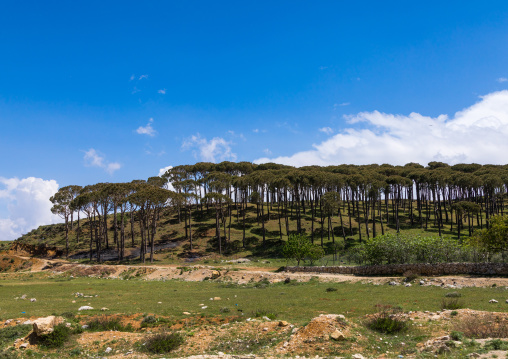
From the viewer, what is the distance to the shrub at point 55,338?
14.5 m

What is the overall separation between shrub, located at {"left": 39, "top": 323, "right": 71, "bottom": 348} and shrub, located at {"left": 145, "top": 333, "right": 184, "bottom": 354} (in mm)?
3992

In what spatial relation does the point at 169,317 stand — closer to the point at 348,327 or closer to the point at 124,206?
the point at 348,327

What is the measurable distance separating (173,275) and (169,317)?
2754cm

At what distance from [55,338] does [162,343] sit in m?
5.05

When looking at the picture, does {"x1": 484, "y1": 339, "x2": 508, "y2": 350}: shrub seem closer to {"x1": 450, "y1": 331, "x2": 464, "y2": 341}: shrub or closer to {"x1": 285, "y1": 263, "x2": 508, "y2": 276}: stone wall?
{"x1": 450, "y1": 331, "x2": 464, "y2": 341}: shrub

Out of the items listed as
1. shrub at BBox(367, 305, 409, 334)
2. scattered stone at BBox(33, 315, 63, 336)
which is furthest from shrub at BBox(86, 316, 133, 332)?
shrub at BBox(367, 305, 409, 334)

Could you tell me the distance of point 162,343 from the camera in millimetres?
14117

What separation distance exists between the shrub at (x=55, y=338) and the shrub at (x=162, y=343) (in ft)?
13.1

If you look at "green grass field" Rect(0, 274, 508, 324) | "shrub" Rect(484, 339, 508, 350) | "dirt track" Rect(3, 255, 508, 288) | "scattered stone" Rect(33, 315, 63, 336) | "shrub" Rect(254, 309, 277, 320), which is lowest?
"dirt track" Rect(3, 255, 508, 288)

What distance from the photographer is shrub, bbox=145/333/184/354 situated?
13891 mm

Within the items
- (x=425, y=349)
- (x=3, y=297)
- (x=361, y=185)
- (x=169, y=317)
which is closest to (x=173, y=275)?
(x=3, y=297)

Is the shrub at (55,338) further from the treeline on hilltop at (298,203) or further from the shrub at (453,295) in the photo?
the treeline on hilltop at (298,203)

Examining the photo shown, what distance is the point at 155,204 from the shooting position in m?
61.8

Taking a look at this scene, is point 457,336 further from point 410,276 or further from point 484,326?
point 410,276
